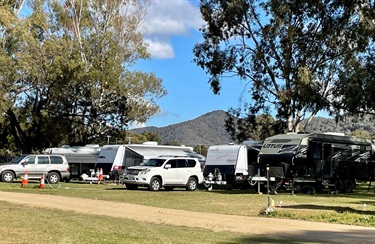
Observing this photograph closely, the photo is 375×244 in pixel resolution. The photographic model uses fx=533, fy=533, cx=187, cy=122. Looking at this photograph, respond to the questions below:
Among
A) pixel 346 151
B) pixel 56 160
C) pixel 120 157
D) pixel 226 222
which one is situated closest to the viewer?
pixel 226 222

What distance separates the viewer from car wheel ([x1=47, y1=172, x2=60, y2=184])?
101 feet

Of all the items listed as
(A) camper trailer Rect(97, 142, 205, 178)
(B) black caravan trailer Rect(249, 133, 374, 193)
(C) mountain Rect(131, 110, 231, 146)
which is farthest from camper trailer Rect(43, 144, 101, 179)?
(C) mountain Rect(131, 110, 231, 146)

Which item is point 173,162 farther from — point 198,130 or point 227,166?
point 198,130

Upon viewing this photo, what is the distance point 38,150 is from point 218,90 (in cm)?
1841

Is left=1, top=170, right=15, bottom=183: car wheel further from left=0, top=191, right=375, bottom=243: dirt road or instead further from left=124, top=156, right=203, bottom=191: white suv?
left=0, top=191, right=375, bottom=243: dirt road

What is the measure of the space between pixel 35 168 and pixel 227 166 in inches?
435

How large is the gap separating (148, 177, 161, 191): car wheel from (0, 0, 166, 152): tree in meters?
17.5

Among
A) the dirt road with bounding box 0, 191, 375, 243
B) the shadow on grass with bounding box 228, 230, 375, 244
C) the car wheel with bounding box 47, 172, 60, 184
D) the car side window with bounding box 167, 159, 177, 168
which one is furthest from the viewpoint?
the car wheel with bounding box 47, 172, 60, 184

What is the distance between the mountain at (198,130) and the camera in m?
107

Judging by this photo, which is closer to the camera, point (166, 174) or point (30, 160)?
point (166, 174)

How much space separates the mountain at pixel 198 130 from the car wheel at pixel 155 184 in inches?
3000

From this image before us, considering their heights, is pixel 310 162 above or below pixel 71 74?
below

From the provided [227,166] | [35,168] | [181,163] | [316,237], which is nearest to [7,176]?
[35,168]

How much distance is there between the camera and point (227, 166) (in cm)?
2897
